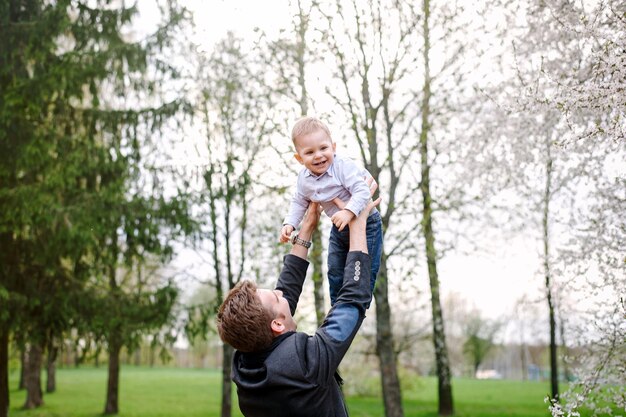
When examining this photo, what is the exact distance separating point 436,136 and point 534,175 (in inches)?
79.4

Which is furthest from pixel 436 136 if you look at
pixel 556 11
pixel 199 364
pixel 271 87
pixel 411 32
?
pixel 199 364

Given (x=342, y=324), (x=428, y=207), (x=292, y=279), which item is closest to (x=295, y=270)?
(x=292, y=279)

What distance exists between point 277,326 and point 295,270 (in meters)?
0.44

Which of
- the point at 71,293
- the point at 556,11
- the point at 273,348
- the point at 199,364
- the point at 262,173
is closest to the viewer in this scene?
the point at 273,348

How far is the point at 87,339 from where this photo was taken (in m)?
11.1

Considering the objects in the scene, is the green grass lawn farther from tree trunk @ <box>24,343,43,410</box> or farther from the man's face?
the man's face

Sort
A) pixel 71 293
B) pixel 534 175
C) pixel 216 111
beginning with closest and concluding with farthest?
pixel 534 175 < pixel 71 293 < pixel 216 111

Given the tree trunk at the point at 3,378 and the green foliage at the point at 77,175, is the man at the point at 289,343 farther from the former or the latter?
the tree trunk at the point at 3,378

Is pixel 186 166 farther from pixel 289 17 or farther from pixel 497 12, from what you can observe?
pixel 497 12

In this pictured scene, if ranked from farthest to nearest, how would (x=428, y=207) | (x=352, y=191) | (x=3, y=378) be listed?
(x=3, y=378) < (x=428, y=207) < (x=352, y=191)

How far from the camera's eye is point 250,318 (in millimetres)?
2332

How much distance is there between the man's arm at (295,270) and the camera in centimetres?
279

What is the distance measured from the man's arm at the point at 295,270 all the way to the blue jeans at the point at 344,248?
116 mm

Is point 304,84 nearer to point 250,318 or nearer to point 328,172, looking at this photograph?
point 328,172
